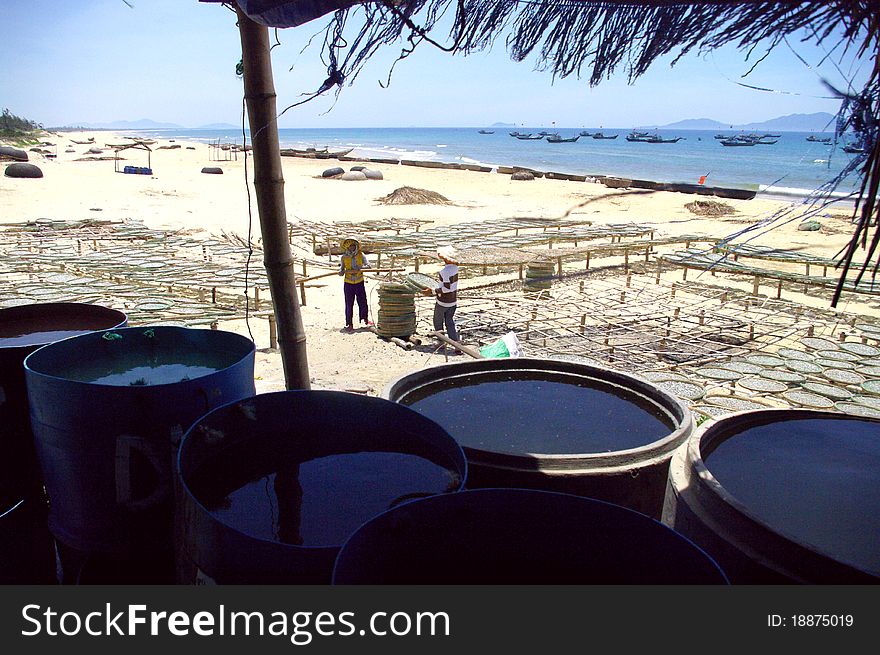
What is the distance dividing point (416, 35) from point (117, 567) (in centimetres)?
214

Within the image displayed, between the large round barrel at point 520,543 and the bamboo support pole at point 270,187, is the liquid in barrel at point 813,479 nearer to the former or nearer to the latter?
the large round barrel at point 520,543

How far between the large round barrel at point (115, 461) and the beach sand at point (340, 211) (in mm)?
4992

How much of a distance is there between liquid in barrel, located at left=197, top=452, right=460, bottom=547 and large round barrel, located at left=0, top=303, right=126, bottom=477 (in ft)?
3.67

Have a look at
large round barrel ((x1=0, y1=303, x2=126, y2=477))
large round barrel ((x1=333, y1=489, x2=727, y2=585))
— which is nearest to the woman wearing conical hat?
large round barrel ((x1=0, y1=303, x2=126, y2=477))

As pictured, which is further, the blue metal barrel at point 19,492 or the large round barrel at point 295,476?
the blue metal barrel at point 19,492

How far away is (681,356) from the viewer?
9062 mm

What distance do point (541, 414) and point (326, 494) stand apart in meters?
1.59

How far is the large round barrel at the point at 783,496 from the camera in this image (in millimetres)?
1877

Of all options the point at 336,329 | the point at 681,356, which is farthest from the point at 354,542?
the point at 336,329

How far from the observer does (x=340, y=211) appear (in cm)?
2522

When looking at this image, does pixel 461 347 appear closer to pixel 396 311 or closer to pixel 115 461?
pixel 396 311

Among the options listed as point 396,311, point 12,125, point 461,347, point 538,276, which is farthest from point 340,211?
point 12,125

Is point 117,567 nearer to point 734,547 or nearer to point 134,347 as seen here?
point 134,347

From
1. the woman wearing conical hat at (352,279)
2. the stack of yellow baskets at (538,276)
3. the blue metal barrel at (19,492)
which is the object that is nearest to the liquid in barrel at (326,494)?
the blue metal barrel at (19,492)
